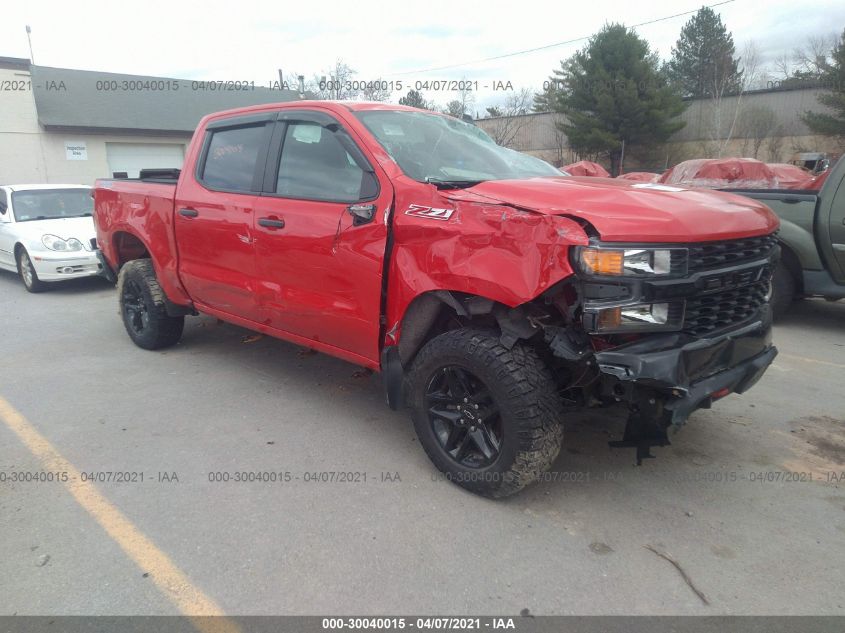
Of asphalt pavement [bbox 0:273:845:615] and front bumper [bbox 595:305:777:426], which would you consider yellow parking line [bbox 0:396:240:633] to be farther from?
front bumper [bbox 595:305:777:426]

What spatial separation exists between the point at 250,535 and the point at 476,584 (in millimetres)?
1117

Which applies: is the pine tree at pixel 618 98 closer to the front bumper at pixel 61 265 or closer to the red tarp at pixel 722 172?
the red tarp at pixel 722 172

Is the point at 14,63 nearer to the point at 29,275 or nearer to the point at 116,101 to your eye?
the point at 116,101

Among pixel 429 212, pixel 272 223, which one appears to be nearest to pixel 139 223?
pixel 272 223

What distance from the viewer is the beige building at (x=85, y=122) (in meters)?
21.7

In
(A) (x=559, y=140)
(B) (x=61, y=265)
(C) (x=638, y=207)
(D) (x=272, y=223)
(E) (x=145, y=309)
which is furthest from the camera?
(A) (x=559, y=140)

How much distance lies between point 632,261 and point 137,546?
2594 mm

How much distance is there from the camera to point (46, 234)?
29.9ft

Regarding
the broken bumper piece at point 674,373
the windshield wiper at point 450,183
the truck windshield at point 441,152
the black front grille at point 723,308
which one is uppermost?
the truck windshield at point 441,152

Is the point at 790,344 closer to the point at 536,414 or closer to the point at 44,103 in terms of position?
the point at 536,414

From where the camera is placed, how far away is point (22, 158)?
2194 cm

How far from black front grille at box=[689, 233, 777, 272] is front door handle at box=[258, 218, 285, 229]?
244cm

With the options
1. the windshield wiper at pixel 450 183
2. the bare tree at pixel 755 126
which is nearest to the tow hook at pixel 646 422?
the windshield wiper at pixel 450 183
